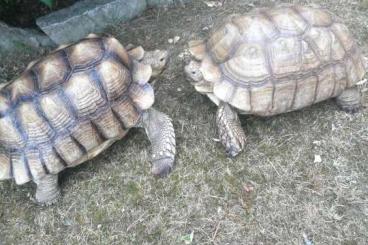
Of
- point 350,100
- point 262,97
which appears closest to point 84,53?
point 262,97

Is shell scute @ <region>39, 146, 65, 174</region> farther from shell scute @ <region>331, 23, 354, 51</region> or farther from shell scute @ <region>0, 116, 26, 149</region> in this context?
shell scute @ <region>331, 23, 354, 51</region>

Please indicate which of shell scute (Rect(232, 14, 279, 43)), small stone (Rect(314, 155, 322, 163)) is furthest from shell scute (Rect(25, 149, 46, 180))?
small stone (Rect(314, 155, 322, 163))

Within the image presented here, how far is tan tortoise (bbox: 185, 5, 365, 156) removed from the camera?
3445 mm

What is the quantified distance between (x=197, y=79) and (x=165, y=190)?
100 centimetres

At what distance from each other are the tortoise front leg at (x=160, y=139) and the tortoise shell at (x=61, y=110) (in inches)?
12.4

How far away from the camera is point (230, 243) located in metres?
3.24

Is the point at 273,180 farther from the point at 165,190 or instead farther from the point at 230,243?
the point at 165,190

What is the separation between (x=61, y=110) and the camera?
3.30 meters

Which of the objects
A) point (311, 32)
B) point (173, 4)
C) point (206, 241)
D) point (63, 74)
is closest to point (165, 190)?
point (206, 241)

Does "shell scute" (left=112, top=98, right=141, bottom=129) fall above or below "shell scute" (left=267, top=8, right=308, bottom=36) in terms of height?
below

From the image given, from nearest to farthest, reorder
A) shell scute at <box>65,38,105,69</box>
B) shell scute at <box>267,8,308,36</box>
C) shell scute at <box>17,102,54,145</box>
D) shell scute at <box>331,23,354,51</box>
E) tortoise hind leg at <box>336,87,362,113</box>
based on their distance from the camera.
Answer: shell scute at <box>17,102,54,145</box>
shell scute at <box>65,38,105,69</box>
shell scute at <box>267,8,308,36</box>
shell scute at <box>331,23,354,51</box>
tortoise hind leg at <box>336,87,362,113</box>

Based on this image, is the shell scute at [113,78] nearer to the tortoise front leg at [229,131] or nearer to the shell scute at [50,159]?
the shell scute at [50,159]

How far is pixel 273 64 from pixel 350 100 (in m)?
0.93

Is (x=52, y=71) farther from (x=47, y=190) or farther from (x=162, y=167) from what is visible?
(x=162, y=167)
